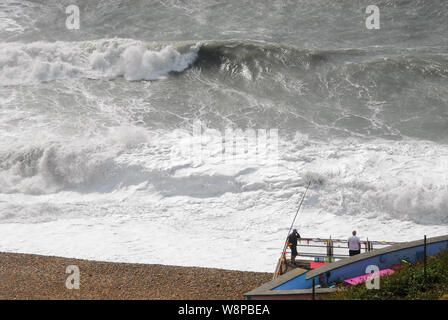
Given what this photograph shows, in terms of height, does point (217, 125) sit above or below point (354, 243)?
above

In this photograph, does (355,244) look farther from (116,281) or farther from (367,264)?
(116,281)

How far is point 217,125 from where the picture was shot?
20.8 metres

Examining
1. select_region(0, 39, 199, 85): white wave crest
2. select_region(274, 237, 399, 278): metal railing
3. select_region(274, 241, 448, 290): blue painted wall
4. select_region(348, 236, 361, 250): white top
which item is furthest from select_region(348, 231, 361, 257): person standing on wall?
select_region(0, 39, 199, 85): white wave crest

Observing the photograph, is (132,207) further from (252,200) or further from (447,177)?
(447,177)

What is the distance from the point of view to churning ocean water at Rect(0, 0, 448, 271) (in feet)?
50.4

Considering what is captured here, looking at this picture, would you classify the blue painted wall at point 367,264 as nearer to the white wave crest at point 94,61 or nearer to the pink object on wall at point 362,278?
the pink object on wall at point 362,278

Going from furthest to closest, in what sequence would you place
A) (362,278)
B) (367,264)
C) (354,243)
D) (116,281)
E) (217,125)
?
(217,125) → (354,243) → (116,281) → (367,264) → (362,278)

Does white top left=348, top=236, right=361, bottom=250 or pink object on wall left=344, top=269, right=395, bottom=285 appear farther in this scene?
white top left=348, top=236, right=361, bottom=250

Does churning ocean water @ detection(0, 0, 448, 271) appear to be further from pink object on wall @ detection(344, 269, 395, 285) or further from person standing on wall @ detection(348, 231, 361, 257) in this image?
pink object on wall @ detection(344, 269, 395, 285)

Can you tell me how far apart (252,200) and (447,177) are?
6111 mm

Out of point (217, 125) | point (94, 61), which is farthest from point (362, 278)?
point (94, 61)

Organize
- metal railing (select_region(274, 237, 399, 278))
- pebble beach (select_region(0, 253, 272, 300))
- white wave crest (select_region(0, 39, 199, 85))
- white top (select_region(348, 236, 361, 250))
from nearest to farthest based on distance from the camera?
pebble beach (select_region(0, 253, 272, 300)) → white top (select_region(348, 236, 361, 250)) → metal railing (select_region(274, 237, 399, 278)) → white wave crest (select_region(0, 39, 199, 85))

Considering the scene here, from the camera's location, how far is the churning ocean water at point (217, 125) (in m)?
15.4

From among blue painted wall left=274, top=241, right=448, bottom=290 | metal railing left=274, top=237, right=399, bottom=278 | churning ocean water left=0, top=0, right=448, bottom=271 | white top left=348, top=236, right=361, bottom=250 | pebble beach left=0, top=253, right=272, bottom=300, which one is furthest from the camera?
churning ocean water left=0, top=0, right=448, bottom=271
